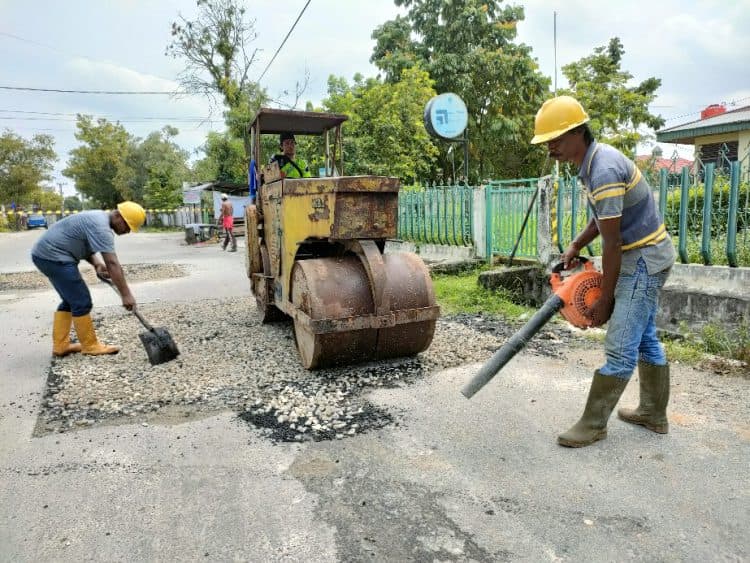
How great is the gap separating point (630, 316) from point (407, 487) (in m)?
1.51

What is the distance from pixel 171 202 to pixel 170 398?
37244 mm

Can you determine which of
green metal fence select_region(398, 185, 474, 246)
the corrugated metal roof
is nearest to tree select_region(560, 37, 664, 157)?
the corrugated metal roof

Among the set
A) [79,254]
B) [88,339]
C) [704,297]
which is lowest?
[88,339]

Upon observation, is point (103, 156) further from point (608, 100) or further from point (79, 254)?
point (79, 254)

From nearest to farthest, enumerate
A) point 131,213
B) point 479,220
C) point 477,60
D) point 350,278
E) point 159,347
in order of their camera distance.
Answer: point 350,278
point 159,347
point 131,213
point 479,220
point 477,60

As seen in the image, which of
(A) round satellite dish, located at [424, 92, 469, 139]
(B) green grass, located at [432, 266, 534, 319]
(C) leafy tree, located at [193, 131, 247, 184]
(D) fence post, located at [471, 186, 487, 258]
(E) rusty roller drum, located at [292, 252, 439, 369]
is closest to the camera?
(E) rusty roller drum, located at [292, 252, 439, 369]

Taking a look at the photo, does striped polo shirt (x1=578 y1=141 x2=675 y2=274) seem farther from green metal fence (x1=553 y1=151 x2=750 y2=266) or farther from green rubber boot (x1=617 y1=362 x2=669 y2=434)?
green metal fence (x1=553 y1=151 x2=750 y2=266)

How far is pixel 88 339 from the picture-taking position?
5305 mm

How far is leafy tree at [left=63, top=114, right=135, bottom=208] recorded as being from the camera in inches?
1729

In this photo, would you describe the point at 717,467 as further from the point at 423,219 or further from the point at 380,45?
the point at 380,45

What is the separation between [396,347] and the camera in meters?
4.58

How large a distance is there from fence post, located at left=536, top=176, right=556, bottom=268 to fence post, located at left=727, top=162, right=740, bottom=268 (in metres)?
2.47

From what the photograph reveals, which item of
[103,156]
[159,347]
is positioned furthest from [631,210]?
[103,156]

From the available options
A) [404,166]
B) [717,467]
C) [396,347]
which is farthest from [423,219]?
[717,467]
